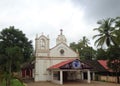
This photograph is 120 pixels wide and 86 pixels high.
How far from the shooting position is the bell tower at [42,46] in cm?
4012

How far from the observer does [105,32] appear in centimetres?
3975

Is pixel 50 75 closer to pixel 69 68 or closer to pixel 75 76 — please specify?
pixel 75 76

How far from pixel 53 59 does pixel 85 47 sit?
24.4 meters

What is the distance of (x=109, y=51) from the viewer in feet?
109

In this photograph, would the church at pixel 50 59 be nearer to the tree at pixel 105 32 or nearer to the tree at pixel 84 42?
the tree at pixel 105 32

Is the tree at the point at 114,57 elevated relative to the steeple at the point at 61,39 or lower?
lower

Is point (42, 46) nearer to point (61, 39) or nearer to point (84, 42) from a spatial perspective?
point (61, 39)

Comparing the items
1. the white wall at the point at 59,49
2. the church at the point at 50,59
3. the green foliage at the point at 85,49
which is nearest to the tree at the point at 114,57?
the church at the point at 50,59

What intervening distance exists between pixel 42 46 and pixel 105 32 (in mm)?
10799

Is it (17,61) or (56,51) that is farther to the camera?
(56,51)

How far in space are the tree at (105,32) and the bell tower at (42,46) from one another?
332 inches

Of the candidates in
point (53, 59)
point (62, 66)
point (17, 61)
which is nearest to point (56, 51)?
point (53, 59)

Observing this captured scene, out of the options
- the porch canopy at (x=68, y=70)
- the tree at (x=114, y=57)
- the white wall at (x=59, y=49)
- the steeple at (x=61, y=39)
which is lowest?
the porch canopy at (x=68, y=70)

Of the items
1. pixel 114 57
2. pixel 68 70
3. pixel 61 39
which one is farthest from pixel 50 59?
pixel 114 57
